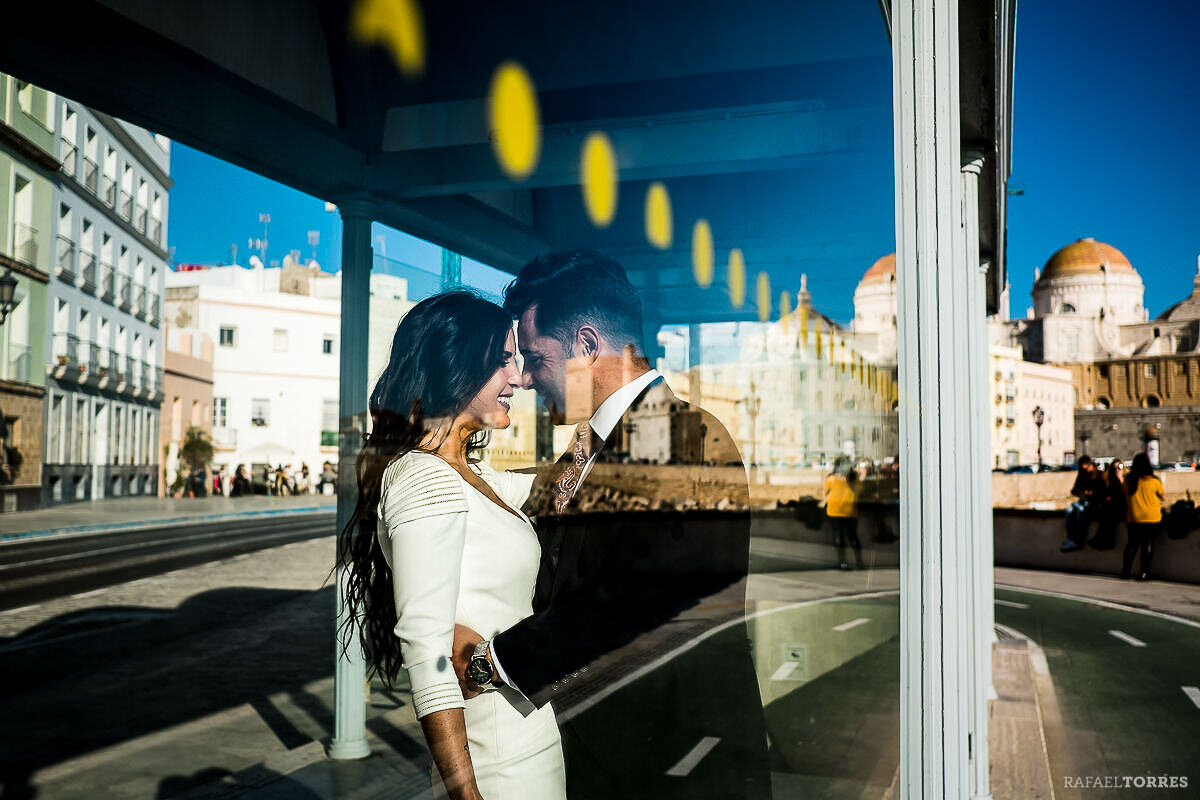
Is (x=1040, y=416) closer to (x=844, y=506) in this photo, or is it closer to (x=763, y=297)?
(x=844, y=506)

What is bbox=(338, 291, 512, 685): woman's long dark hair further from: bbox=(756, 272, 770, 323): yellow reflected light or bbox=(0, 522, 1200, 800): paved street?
bbox=(756, 272, 770, 323): yellow reflected light

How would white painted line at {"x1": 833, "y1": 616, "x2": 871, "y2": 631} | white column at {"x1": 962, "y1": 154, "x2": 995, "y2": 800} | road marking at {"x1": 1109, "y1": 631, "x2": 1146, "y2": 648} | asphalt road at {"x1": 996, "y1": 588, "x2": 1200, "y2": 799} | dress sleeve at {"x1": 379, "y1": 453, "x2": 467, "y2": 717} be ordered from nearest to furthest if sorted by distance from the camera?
dress sleeve at {"x1": 379, "y1": 453, "x2": 467, "y2": 717}, white painted line at {"x1": 833, "y1": 616, "x2": 871, "y2": 631}, white column at {"x1": 962, "y1": 154, "x2": 995, "y2": 800}, asphalt road at {"x1": 996, "y1": 588, "x2": 1200, "y2": 799}, road marking at {"x1": 1109, "y1": 631, "x2": 1146, "y2": 648}

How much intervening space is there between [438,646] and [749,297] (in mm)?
684

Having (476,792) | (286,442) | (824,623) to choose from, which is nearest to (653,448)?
(476,792)

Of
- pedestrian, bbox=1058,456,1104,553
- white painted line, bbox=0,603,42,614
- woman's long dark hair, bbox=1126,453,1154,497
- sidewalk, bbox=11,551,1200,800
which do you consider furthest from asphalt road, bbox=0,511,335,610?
pedestrian, bbox=1058,456,1104,553

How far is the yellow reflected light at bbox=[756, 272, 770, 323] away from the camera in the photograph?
1406 millimetres

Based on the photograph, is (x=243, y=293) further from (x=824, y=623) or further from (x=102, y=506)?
(x=824, y=623)

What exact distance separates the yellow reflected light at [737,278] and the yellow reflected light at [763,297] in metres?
0.05

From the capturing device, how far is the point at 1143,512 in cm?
909

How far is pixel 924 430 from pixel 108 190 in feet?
4.91

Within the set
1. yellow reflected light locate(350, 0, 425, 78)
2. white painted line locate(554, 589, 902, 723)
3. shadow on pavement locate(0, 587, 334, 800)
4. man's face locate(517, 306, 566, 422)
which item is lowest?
shadow on pavement locate(0, 587, 334, 800)

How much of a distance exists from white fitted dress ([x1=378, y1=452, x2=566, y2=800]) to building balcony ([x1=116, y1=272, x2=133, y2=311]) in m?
0.99

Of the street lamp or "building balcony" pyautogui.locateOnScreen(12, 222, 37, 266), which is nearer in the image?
the street lamp

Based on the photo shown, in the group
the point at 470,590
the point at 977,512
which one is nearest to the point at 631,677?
the point at 470,590
